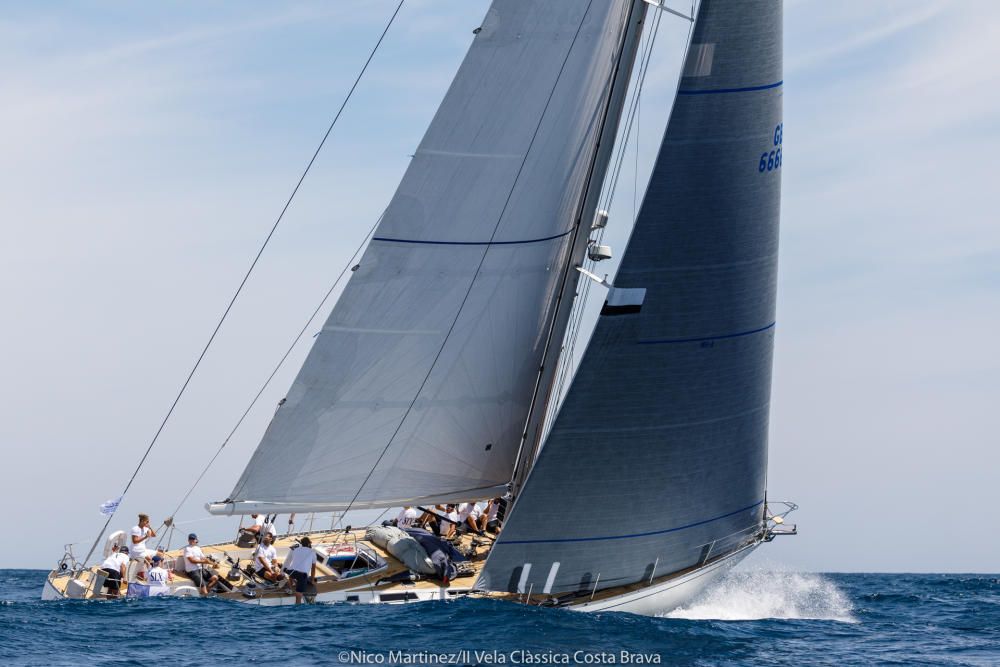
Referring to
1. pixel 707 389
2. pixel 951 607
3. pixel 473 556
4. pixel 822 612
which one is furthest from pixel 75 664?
pixel 951 607

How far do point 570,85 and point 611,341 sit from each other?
153 inches

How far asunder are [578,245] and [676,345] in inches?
101

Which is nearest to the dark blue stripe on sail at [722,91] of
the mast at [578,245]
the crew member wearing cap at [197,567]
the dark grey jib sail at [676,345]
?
the dark grey jib sail at [676,345]

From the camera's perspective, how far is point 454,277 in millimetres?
15852

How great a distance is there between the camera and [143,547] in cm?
1568

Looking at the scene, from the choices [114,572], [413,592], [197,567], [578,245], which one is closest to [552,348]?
[578,245]

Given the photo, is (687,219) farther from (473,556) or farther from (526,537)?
(473,556)

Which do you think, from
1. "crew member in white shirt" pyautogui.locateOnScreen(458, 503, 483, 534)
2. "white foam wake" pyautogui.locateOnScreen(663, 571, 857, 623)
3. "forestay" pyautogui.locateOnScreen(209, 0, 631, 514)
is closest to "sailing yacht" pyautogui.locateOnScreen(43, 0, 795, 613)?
"forestay" pyautogui.locateOnScreen(209, 0, 631, 514)

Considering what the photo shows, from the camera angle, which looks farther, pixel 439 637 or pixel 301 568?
pixel 301 568

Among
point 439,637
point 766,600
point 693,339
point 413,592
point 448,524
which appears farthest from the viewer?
point 766,600

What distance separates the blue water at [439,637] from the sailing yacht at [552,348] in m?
0.63

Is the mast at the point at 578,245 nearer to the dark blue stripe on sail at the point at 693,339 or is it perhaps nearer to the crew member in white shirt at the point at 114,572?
the dark blue stripe on sail at the point at 693,339

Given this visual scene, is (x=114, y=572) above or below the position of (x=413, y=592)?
above

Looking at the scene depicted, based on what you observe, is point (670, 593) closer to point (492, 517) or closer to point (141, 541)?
point (492, 517)
